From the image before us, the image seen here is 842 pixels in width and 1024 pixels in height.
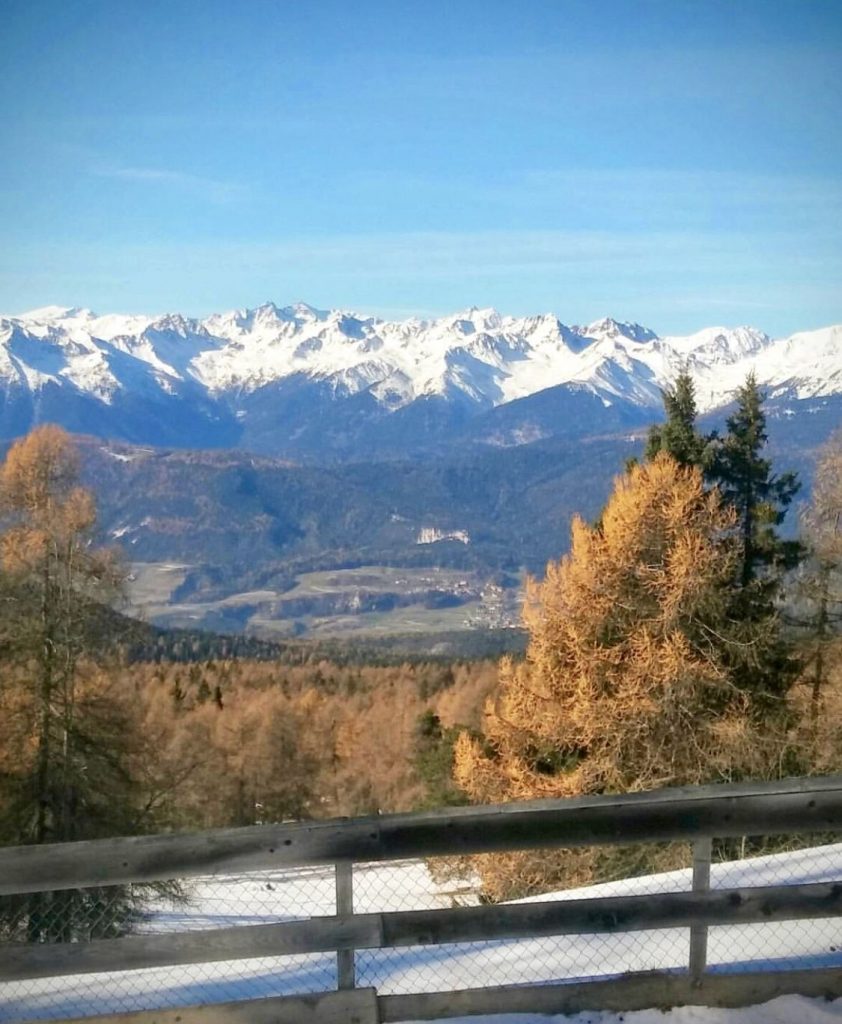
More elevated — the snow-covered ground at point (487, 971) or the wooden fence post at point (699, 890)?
the wooden fence post at point (699, 890)

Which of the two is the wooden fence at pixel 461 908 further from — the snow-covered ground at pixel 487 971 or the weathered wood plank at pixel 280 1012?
the snow-covered ground at pixel 487 971

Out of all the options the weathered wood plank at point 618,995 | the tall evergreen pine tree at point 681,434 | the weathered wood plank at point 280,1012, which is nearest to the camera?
the weathered wood plank at point 280,1012

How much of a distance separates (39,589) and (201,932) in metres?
13.4

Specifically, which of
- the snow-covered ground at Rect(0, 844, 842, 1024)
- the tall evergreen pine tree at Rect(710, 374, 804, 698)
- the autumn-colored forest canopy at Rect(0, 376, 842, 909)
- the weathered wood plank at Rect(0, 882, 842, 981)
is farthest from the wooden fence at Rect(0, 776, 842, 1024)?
the tall evergreen pine tree at Rect(710, 374, 804, 698)

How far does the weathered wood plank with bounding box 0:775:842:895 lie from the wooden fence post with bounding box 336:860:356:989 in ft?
0.34

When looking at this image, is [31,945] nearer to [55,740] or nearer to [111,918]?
[111,918]

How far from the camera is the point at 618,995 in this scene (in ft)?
19.9

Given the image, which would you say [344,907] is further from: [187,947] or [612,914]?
[612,914]

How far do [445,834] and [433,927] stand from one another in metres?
0.48

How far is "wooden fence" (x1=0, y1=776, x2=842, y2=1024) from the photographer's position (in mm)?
5676

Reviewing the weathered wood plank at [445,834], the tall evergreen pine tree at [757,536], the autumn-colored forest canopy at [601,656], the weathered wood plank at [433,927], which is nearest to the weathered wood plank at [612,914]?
the weathered wood plank at [433,927]

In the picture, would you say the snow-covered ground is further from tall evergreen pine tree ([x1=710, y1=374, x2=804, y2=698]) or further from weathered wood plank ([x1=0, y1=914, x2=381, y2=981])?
tall evergreen pine tree ([x1=710, y1=374, x2=804, y2=698])

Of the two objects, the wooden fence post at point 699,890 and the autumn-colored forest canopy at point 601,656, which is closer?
the wooden fence post at point 699,890

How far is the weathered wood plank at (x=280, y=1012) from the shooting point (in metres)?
5.78
